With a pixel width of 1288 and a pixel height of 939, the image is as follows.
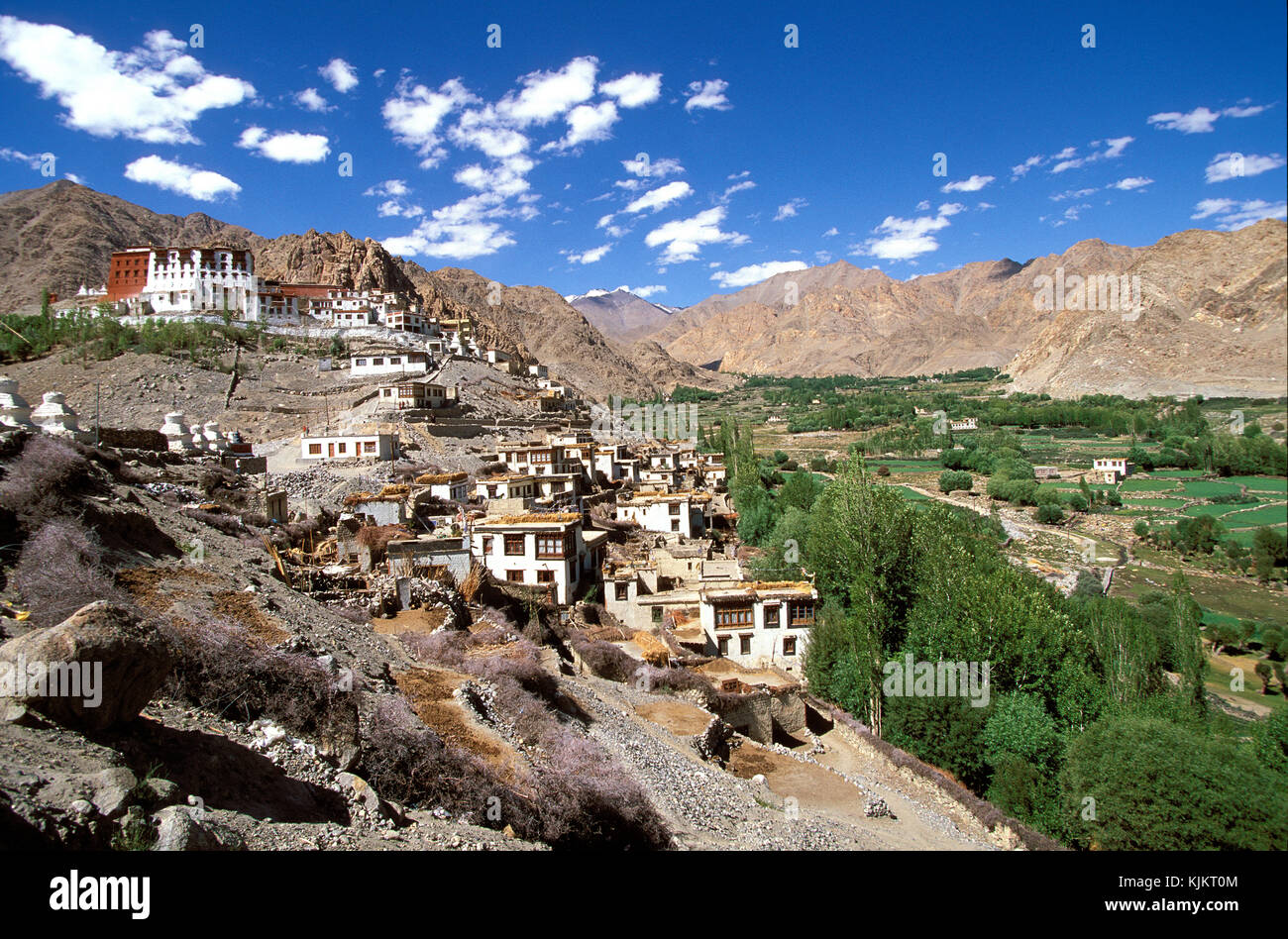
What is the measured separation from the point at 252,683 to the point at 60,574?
2529 mm

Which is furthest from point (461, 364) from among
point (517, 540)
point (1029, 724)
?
point (1029, 724)

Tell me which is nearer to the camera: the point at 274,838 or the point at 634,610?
the point at 274,838

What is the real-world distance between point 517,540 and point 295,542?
17.6 ft

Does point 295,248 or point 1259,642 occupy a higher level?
point 295,248

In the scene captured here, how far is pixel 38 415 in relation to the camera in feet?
44.1

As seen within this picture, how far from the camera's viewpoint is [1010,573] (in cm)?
1797

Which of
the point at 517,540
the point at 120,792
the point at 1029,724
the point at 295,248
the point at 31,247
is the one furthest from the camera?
the point at 31,247

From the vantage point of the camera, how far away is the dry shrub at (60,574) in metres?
6.44

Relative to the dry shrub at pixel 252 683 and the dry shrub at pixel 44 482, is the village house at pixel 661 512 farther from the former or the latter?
the dry shrub at pixel 252 683

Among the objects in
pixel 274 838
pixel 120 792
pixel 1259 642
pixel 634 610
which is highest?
pixel 120 792

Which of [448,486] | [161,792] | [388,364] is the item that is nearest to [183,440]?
[448,486]

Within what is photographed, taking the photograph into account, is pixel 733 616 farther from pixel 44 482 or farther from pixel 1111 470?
pixel 1111 470
